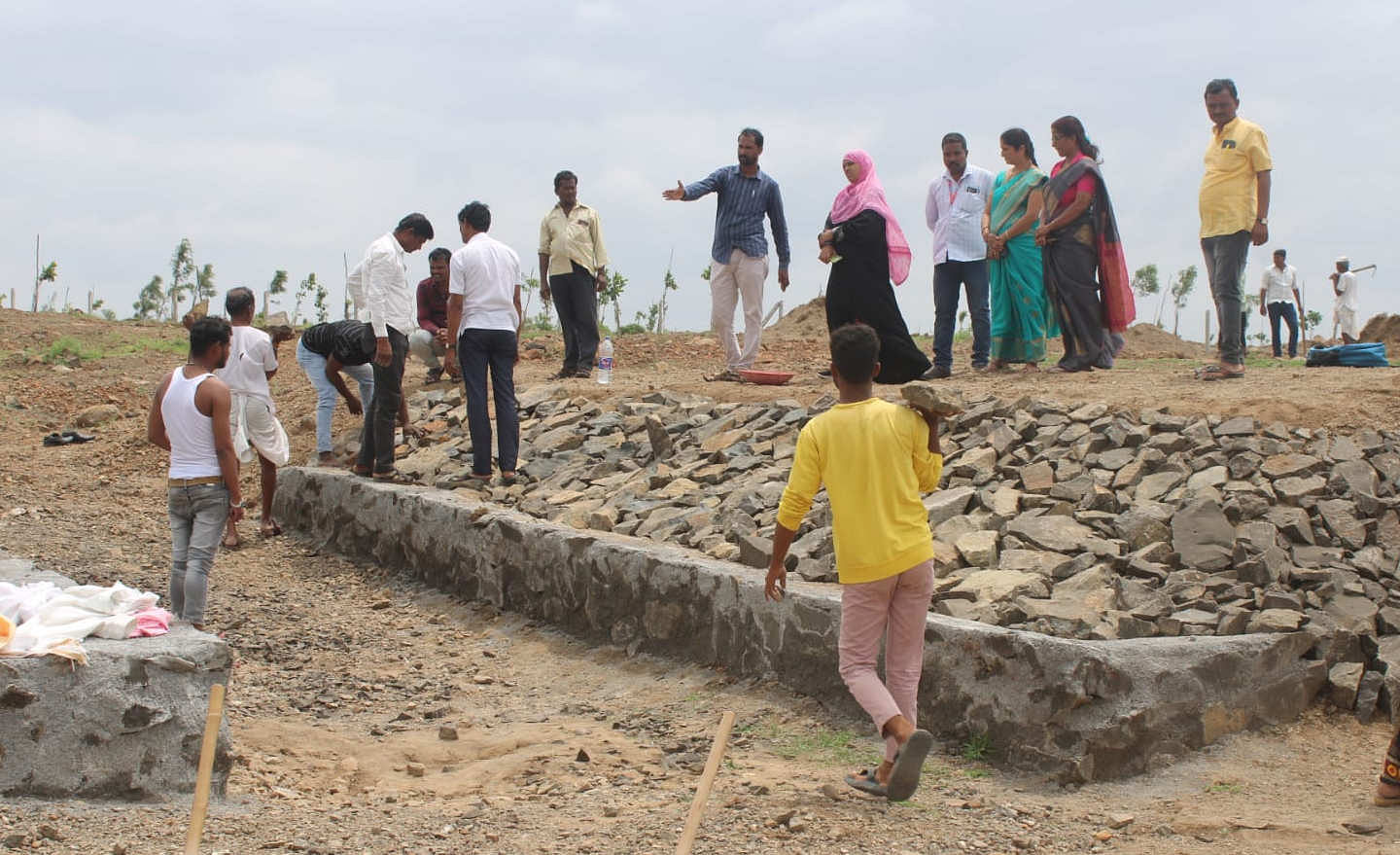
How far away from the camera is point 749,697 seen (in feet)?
15.8

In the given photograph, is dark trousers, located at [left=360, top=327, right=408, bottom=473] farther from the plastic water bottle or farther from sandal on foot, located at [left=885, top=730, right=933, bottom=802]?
sandal on foot, located at [left=885, top=730, right=933, bottom=802]

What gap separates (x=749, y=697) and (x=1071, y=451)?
2062 mm

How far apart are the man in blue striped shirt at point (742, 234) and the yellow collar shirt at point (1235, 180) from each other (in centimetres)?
285

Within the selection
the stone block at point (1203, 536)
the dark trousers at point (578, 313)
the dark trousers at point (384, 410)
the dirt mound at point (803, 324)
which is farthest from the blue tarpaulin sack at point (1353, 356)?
the dirt mound at point (803, 324)

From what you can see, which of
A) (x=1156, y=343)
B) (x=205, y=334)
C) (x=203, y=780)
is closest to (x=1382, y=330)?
(x=1156, y=343)

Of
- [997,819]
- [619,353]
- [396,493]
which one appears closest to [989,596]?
[997,819]

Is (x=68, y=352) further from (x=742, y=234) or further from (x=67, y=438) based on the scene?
(x=742, y=234)

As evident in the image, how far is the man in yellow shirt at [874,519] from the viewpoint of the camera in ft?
12.0

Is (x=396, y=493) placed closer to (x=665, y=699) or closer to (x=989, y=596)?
(x=665, y=699)

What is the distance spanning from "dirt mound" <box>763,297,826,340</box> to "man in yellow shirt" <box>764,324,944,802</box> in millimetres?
11993

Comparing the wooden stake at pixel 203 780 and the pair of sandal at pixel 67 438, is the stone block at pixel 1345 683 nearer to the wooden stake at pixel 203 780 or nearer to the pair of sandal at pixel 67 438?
the wooden stake at pixel 203 780

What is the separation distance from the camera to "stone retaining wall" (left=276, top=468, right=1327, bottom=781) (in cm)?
393

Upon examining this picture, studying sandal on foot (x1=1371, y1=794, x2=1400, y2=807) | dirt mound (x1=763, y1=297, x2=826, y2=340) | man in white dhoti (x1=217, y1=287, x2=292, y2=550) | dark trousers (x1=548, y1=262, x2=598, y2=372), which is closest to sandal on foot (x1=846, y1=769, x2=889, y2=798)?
sandal on foot (x1=1371, y1=794, x2=1400, y2=807)

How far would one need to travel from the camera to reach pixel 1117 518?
16.9ft
